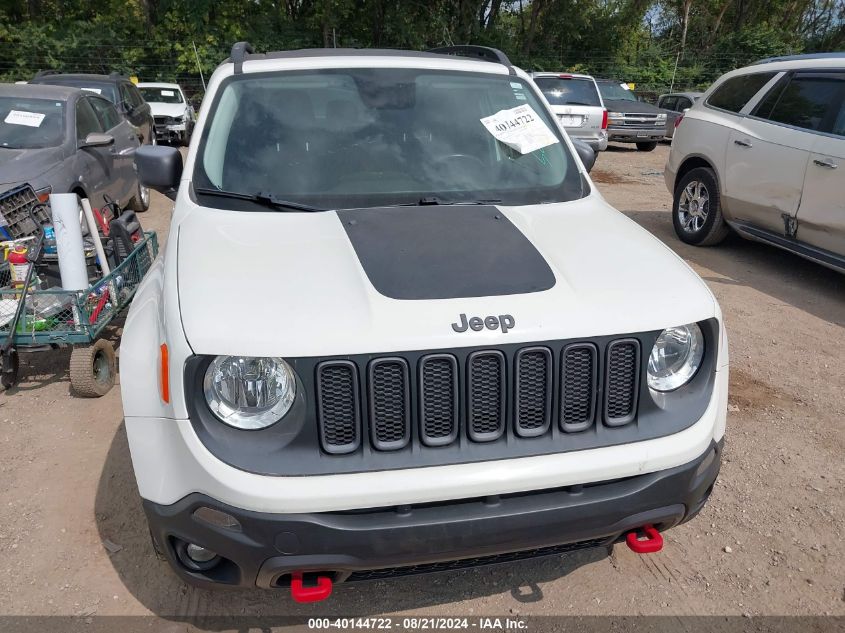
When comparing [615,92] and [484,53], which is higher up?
[484,53]

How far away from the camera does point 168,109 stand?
52.9 feet

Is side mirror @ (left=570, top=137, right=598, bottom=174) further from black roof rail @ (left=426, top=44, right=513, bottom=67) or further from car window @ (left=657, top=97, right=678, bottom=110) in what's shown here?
car window @ (left=657, top=97, right=678, bottom=110)

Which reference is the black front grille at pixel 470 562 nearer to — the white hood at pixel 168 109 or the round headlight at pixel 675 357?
the round headlight at pixel 675 357

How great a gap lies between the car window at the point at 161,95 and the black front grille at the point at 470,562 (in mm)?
17288

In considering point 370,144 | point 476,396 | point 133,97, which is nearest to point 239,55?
point 370,144

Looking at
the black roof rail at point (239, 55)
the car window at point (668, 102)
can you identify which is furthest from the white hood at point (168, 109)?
the black roof rail at point (239, 55)

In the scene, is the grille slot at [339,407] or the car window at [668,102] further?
the car window at [668,102]

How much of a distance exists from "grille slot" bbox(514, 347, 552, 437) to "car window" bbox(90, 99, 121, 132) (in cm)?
772

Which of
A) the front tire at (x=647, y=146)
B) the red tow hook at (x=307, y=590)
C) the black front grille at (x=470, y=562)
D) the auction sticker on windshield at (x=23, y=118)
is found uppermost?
the auction sticker on windshield at (x=23, y=118)

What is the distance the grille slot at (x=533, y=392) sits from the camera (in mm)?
2043

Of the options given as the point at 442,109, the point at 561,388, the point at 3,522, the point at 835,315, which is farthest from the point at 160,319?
the point at 835,315

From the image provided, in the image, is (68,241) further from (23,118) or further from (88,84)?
(88,84)

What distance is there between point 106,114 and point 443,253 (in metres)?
7.79

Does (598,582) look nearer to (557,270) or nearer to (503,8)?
(557,270)
